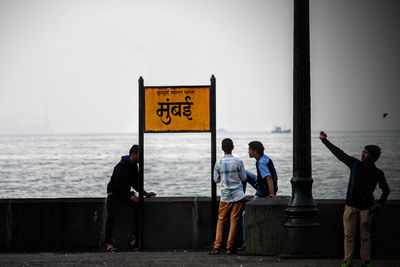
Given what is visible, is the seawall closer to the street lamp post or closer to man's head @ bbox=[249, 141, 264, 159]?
man's head @ bbox=[249, 141, 264, 159]

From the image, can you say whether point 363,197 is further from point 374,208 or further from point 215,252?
point 215,252

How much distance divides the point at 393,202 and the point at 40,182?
6320 centimetres

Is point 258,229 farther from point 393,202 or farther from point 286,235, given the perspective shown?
point 393,202

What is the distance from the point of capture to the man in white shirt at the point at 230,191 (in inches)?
396

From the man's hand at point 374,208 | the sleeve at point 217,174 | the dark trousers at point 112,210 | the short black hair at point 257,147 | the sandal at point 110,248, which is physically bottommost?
the sandal at point 110,248

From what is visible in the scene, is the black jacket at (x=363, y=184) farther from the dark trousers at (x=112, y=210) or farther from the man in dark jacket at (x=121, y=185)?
the dark trousers at (x=112, y=210)

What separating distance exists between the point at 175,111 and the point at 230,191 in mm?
1593

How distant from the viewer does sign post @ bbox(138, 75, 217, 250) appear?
36.0 ft

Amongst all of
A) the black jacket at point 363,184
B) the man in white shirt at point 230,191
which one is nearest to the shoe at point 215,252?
the man in white shirt at point 230,191

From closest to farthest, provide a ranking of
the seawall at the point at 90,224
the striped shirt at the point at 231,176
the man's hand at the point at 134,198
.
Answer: the striped shirt at the point at 231,176 < the man's hand at the point at 134,198 < the seawall at the point at 90,224

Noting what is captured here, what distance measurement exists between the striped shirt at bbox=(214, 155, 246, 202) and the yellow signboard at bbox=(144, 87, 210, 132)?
1030 millimetres

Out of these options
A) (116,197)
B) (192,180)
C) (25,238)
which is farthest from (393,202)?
(192,180)

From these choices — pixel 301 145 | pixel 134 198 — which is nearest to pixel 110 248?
pixel 134 198

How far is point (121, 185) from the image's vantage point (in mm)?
11156
